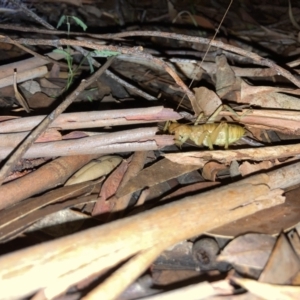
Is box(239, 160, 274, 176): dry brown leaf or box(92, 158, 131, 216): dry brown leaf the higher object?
box(92, 158, 131, 216): dry brown leaf

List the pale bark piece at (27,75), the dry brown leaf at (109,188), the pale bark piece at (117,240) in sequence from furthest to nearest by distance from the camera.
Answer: the pale bark piece at (27,75) → the dry brown leaf at (109,188) → the pale bark piece at (117,240)

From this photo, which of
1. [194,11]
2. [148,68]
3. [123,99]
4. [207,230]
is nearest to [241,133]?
[207,230]

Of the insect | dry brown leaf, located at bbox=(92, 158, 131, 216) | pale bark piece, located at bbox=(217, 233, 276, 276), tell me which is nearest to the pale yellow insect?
the insect

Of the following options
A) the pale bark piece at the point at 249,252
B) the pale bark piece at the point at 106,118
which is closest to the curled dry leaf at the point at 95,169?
the pale bark piece at the point at 106,118

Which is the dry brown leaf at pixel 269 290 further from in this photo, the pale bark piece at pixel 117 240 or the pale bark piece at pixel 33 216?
the pale bark piece at pixel 33 216

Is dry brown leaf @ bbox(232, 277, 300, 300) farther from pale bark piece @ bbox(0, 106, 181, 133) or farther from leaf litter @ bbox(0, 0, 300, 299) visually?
pale bark piece @ bbox(0, 106, 181, 133)

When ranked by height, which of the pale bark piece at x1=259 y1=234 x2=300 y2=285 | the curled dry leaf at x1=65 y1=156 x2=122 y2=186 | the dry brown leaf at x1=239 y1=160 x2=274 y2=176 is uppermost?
the curled dry leaf at x1=65 y1=156 x2=122 y2=186

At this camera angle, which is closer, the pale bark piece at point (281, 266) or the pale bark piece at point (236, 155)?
the pale bark piece at point (281, 266)
